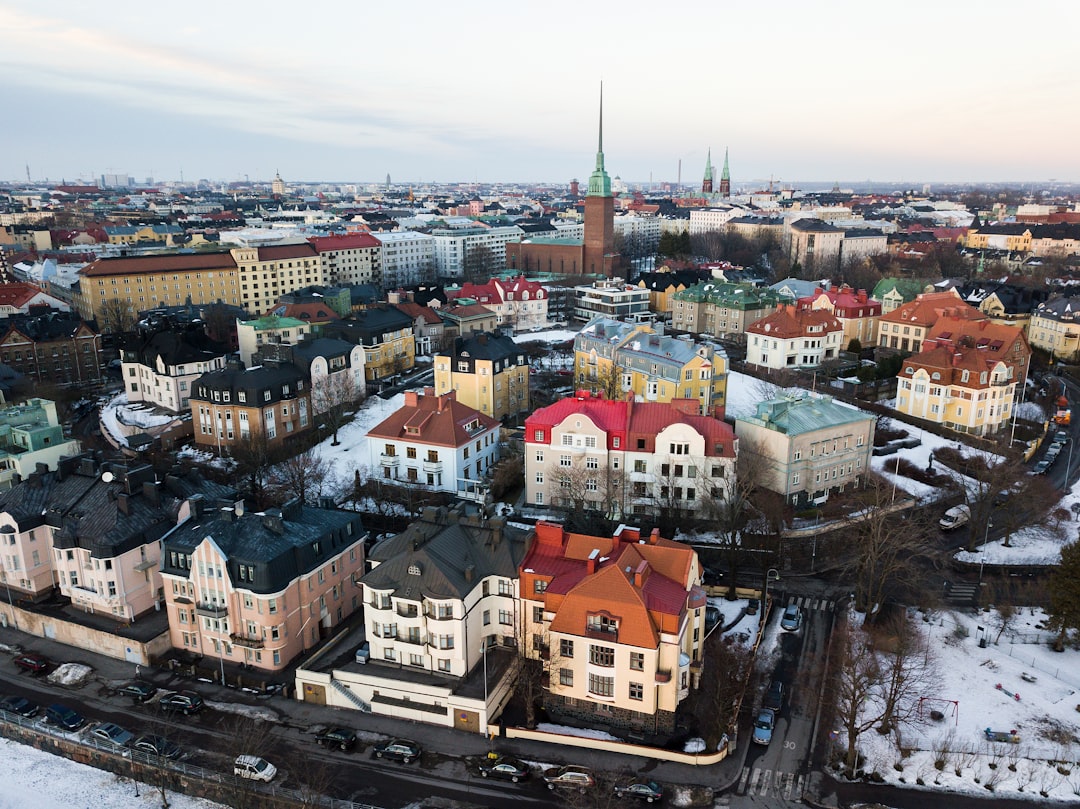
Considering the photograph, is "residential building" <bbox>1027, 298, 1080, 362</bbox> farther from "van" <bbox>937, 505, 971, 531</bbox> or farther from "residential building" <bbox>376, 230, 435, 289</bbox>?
"residential building" <bbox>376, 230, 435, 289</bbox>

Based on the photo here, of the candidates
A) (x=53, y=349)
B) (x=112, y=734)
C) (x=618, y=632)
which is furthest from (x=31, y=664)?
(x=53, y=349)

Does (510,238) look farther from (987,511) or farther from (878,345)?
(987,511)

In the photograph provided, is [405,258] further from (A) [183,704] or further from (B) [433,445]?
(A) [183,704]

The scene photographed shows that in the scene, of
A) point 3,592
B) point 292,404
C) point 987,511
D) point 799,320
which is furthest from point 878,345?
point 3,592

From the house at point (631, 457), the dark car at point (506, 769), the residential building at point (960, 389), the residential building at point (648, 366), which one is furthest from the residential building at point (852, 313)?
the dark car at point (506, 769)

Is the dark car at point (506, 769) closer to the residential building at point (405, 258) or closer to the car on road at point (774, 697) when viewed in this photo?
the car on road at point (774, 697)

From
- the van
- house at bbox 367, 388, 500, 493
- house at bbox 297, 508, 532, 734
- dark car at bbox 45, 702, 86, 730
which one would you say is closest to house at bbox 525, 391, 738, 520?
house at bbox 367, 388, 500, 493
